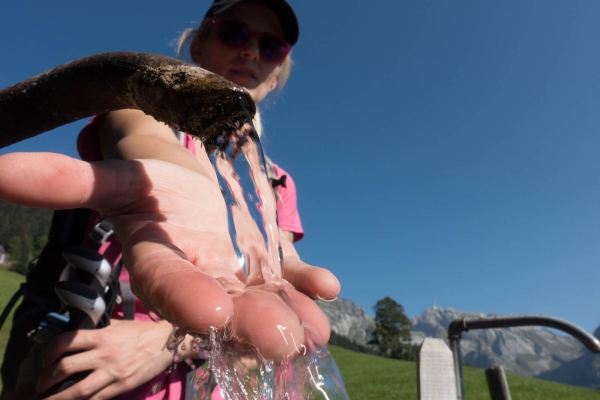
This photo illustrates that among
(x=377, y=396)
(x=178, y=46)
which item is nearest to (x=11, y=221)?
(x=377, y=396)

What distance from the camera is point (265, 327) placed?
3.36ft

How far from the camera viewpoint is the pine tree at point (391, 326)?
7281 cm

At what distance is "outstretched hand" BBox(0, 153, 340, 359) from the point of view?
3.30 feet

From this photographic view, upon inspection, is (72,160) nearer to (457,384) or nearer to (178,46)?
(178,46)

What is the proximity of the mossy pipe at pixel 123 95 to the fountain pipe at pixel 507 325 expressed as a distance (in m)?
2.87

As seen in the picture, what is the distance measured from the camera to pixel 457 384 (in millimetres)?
3266

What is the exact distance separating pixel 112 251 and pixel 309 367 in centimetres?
146

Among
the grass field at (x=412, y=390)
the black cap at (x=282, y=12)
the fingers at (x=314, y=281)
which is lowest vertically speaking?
the fingers at (x=314, y=281)

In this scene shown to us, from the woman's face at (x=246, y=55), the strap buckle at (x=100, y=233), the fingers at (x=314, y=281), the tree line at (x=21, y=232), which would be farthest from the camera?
the tree line at (x=21, y=232)

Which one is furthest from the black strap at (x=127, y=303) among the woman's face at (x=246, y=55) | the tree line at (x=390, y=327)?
the tree line at (x=390, y=327)

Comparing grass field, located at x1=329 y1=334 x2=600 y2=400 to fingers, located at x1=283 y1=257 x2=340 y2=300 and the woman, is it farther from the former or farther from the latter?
fingers, located at x1=283 y1=257 x2=340 y2=300

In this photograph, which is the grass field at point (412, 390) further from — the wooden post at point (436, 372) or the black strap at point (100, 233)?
the black strap at point (100, 233)

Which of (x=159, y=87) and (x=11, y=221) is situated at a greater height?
(x=11, y=221)

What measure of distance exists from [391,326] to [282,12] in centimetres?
7730
